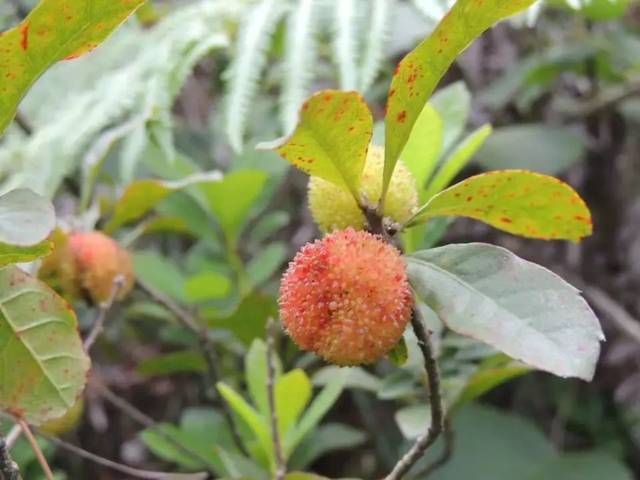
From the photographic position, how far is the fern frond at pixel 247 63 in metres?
1.06

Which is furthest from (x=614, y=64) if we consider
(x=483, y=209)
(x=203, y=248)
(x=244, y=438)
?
(x=483, y=209)

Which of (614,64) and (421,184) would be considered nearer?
(421,184)

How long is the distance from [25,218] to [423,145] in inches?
14.2

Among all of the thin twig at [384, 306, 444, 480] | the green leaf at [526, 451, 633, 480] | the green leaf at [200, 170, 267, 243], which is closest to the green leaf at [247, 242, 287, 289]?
the green leaf at [200, 170, 267, 243]

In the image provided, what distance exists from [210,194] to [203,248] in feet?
0.49

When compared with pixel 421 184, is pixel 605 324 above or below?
below

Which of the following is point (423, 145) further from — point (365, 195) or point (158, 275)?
point (158, 275)

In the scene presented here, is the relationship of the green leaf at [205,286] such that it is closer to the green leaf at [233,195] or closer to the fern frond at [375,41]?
the green leaf at [233,195]

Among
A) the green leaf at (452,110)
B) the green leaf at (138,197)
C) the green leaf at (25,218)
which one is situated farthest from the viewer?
the green leaf at (138,197)

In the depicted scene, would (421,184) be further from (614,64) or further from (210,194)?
(614,64)

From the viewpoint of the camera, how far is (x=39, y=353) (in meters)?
0.61

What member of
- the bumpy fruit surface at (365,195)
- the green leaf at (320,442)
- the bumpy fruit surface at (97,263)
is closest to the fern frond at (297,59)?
the bumpy fruit surface at (97,263)

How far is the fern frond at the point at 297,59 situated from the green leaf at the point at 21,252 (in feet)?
1.81

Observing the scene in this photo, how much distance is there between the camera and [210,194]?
104 cm
